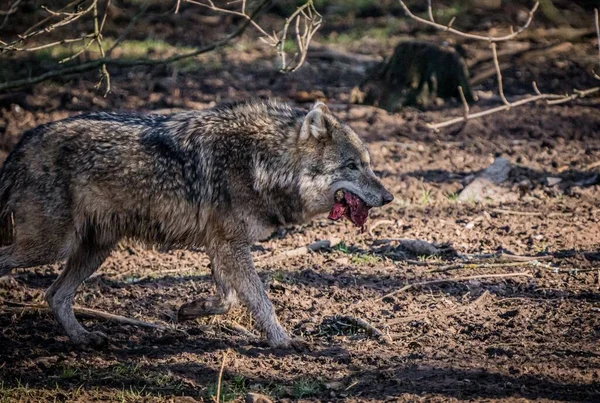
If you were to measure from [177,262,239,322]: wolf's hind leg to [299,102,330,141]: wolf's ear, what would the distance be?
135 centimetres

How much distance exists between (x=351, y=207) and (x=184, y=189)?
143 centimetres

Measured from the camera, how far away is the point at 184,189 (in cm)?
704

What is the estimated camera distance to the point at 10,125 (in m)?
12.4

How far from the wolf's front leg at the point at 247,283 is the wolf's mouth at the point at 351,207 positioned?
2.89 feet

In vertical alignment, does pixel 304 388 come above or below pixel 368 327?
above

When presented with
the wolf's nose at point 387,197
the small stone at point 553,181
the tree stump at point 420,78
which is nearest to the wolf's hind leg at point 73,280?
the wolf's nose at point 387,197

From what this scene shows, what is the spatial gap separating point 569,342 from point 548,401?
1133mm

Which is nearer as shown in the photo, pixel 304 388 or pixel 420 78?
pixel 304 388

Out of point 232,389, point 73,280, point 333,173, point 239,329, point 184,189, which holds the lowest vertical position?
point 239,329

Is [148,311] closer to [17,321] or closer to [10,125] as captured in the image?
[17,321]

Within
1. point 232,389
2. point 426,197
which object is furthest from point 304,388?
point 426,197

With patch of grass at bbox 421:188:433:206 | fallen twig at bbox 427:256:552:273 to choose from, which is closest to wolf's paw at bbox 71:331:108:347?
fallen twig at bbox 427:256:552:273

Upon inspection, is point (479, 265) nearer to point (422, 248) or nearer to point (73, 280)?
point (422, 248)

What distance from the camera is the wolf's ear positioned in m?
7.25
